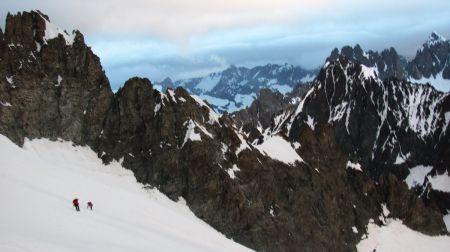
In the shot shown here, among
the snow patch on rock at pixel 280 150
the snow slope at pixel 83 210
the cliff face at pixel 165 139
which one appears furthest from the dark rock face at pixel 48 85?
the snow patch on rock at pixel 280 150

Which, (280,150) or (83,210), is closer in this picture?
(83,210)

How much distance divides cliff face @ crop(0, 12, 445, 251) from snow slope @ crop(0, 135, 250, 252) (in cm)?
339

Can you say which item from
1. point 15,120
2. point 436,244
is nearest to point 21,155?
point 15,120

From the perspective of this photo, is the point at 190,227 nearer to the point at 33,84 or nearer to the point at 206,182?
the point at 206,182

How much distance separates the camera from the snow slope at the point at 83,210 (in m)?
37.8

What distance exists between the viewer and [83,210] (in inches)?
2042

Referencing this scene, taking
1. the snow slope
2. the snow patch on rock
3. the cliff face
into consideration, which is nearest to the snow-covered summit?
the cliff face

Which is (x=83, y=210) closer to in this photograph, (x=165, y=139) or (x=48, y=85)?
(x=165, y=139)

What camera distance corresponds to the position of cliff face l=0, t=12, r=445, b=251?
286 ft

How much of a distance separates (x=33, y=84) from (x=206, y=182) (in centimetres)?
3392

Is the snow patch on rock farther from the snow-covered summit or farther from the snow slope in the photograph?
the snow-covered summit

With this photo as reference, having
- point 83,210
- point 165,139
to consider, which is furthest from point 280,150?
point 83,210

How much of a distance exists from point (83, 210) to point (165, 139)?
42.0 m

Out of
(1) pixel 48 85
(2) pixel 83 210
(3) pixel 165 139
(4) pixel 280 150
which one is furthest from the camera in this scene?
(4) pixel 280 150
